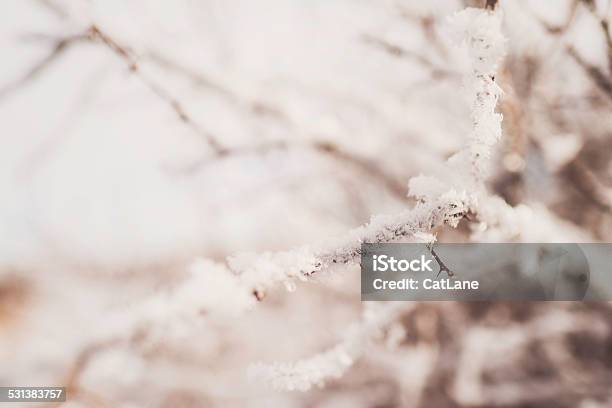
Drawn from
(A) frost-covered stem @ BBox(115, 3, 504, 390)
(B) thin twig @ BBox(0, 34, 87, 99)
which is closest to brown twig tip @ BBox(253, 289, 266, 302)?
(A) frost-covered stem @ BBox(115, 3, 504, 390)

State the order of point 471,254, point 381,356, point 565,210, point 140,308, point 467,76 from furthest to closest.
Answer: point 381,356, point 565,210, point 471,254, point 140,308, point 467,76

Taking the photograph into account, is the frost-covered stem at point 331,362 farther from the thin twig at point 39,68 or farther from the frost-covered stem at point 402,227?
the thin twig at point 39,68

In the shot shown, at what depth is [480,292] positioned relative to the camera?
63 cm

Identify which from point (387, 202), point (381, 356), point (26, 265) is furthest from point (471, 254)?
point (26, 265)

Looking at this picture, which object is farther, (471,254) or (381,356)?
(381,356)

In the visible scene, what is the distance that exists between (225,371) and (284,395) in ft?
0.44

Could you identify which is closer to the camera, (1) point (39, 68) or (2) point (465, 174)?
(2) point (465, 174)

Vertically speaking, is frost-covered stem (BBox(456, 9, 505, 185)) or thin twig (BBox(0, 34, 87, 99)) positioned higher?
thin twig (BBox(0, 34, 87, 99))

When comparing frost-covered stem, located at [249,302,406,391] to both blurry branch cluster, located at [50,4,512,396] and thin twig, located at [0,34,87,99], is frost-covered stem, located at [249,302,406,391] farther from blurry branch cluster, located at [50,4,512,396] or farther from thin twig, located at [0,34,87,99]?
thin twig, located at [0,34,87,99]

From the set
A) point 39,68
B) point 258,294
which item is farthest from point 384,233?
point 39,68

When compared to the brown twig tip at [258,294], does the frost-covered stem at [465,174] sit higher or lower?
higher

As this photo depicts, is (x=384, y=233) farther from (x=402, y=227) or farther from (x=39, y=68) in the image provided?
(x=39, y=68)

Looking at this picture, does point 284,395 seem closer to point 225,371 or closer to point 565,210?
point 225,371

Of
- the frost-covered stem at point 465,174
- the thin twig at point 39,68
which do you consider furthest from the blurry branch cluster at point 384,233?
the thin twig at point 39,68
